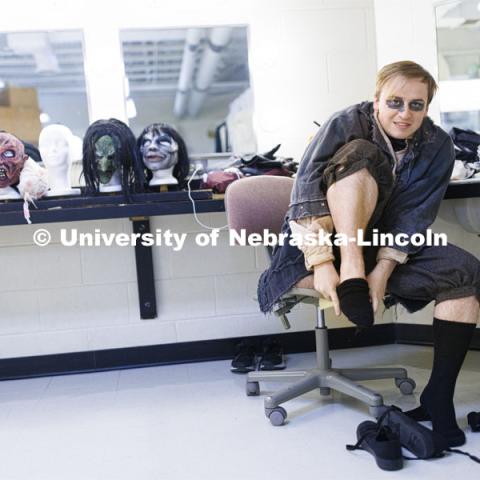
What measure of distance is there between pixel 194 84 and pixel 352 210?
4.92 ft

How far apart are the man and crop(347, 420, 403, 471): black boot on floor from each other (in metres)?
0.19

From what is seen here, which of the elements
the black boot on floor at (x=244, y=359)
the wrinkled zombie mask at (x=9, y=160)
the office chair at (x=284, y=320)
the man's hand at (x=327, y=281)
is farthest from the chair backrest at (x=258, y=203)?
the wrinkled zombie mask at (x=9, y=160)

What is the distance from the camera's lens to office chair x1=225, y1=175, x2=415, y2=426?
2.17 metres

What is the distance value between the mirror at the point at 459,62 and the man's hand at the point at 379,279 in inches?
49.0

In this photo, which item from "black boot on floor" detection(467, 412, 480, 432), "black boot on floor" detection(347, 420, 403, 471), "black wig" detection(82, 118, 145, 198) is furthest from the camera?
"black wig" detection(82, 118, 145, 198)

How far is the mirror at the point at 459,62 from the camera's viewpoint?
293cm

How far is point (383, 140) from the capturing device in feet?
6.93

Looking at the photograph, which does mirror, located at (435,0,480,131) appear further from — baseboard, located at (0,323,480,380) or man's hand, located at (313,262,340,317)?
man's hand, located at (313,262,340,317)

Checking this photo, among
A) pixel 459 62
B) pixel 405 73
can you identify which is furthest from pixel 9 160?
pixel 459 62

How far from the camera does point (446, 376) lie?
1.94 meters

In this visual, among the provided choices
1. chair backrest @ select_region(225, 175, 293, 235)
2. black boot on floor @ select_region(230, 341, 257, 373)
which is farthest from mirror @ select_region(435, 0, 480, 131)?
black boot on floor @ select_region(230, 341, 257, 373)

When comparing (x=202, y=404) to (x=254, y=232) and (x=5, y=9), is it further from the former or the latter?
(x=5, y=9)

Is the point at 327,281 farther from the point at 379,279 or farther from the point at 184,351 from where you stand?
the point at 184,351

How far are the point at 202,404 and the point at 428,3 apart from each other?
7.10 feet
